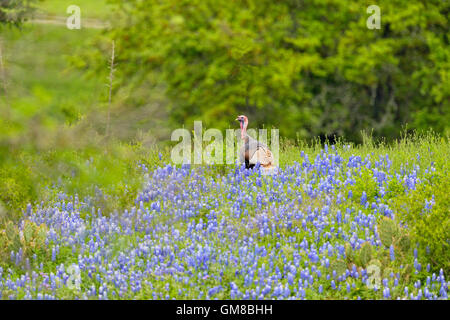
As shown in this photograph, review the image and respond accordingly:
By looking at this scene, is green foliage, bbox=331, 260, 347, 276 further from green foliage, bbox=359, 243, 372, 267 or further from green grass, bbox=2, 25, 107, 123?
green grass, bbox=2, 25, 107, 123

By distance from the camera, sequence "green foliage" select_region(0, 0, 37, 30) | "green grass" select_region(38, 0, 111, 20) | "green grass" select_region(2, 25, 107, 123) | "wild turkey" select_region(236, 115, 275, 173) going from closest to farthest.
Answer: "green grass" select_region(2, 25, 107, 123) → "wild turkey" select_region(236, 115, 275, 173) → "green foliage" select_region(0, 0, 37, 30) → "green grass" select_region(38, 0, 111, 20)

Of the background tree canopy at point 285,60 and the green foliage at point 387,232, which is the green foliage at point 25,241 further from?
the background tree canopy at point 285,60

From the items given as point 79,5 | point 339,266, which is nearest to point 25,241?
point 339,266

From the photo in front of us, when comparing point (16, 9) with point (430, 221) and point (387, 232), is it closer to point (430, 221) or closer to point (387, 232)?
point (387, 232)

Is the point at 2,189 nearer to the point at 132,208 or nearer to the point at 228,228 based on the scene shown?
the point at 132,208

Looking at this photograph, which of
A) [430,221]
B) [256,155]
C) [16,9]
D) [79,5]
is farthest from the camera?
[79,5]

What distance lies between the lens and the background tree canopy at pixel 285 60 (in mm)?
→ 12547

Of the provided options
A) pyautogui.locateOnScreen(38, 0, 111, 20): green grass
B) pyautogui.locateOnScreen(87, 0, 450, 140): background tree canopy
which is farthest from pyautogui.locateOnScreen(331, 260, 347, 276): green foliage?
pyautogui.locateOnScreen(38, 0, 111, 20): green grass

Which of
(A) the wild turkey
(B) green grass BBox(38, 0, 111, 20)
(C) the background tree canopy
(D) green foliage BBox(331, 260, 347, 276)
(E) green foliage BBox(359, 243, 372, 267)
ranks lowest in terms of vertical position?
(D) green foliage BBox(331, 260, 347, 276)

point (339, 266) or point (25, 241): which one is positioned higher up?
point (25, 241)

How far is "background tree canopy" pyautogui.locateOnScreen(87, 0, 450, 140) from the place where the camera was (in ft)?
41.2

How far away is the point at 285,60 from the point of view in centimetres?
1291

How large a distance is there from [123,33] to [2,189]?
6424mm

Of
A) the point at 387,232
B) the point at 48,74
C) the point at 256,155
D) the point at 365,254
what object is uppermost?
the point at 48,74
